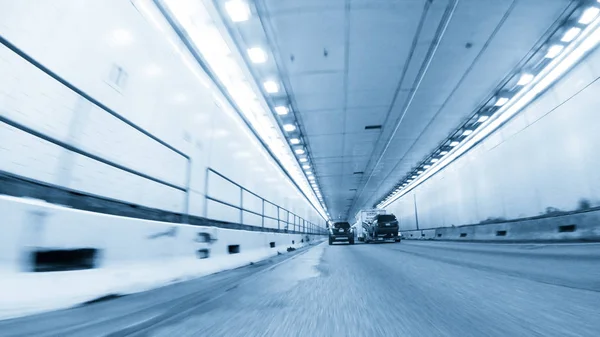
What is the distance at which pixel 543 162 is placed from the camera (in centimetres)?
951

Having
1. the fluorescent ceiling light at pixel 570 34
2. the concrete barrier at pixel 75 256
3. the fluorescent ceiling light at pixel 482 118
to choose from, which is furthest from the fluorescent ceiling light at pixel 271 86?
the fluorescent ceiling light at pixel 482 118

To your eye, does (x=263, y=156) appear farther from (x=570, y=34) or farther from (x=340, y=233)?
(x=340, y=233)

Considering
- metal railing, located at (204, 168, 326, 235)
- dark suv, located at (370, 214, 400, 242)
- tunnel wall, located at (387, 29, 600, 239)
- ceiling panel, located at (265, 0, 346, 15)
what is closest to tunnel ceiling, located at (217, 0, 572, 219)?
ceiling panel, located at (265, 0, 346, 15)

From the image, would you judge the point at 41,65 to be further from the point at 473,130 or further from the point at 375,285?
the point at 473,130

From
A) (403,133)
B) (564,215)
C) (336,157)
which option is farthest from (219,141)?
(336,157)

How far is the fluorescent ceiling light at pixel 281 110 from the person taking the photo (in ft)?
36.6

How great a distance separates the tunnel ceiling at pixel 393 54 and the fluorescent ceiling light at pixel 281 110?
1.09 ft

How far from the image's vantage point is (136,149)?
3.79m

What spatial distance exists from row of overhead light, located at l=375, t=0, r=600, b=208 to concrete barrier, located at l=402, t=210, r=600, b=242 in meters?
4.41

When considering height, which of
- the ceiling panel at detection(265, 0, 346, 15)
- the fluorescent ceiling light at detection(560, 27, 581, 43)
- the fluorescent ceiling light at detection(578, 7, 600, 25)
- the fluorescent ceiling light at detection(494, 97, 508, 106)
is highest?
the fluorescent ceiling light at detection(578, 7, 600, 25)

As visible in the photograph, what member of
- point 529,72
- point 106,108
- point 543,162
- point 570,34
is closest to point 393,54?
point 570,34

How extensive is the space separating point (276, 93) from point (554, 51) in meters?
8.04

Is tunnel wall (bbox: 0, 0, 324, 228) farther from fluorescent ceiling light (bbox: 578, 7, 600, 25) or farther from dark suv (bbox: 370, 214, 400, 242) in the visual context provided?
dark suv (bbox: 370, 214, 400, 242)

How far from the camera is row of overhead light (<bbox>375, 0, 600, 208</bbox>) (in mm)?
7232
